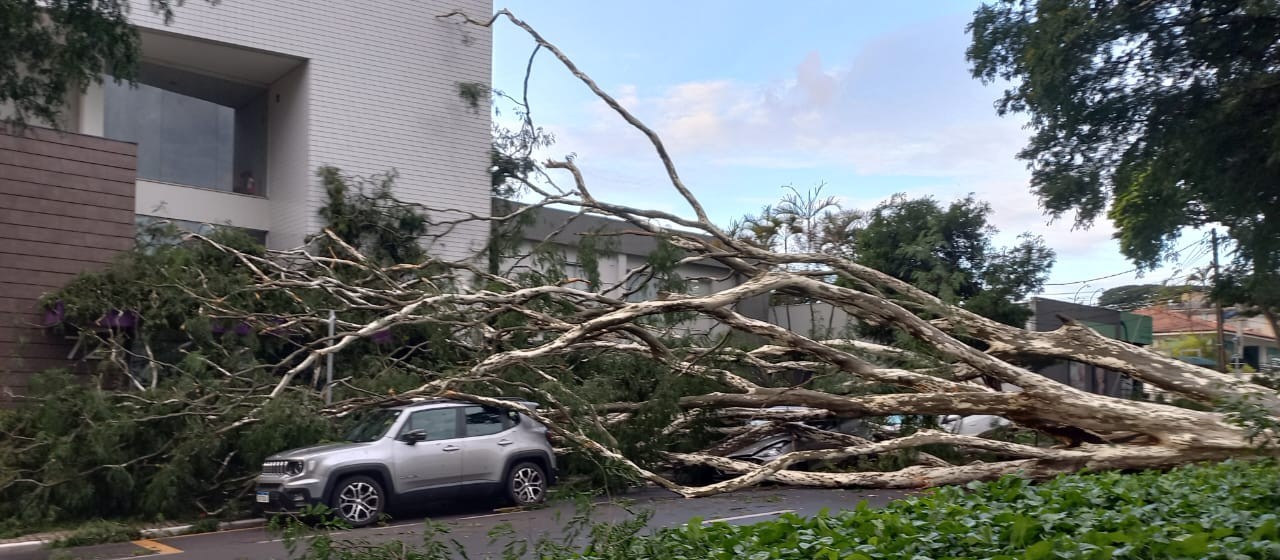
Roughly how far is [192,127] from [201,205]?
5.73 ft

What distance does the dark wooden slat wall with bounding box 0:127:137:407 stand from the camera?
52.1 feet

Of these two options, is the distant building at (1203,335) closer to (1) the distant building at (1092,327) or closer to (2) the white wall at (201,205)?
(1) the distant building at (1092,327)

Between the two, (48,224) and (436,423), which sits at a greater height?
(48,224)

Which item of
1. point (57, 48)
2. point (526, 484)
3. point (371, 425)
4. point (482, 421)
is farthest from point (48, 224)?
point (526, 484)

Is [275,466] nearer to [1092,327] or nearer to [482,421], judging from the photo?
[482,421]

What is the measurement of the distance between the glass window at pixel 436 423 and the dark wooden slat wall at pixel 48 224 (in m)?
6.97

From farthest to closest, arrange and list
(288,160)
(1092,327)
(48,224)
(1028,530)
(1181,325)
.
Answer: (1181,325)
(1092,327)
(288,160)
(48,224)
(1028,530)

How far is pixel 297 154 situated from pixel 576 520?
54.4ft

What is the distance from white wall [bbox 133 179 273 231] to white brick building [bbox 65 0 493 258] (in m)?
0.03

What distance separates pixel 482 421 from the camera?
13133 millimetres

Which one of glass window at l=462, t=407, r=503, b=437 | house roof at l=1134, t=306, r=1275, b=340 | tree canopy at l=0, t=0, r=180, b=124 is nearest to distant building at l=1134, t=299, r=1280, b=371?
house roof at l=1134, t=306, r=1275, b=340

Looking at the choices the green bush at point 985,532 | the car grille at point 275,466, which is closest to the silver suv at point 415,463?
the car grille at point 275,466

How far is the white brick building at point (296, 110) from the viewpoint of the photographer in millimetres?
19391

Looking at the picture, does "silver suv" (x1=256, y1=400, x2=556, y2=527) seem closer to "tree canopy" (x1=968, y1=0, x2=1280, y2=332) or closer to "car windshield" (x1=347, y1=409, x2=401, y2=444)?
"car windshield" (x1=347, y1=409, x2=401, y2=444)
